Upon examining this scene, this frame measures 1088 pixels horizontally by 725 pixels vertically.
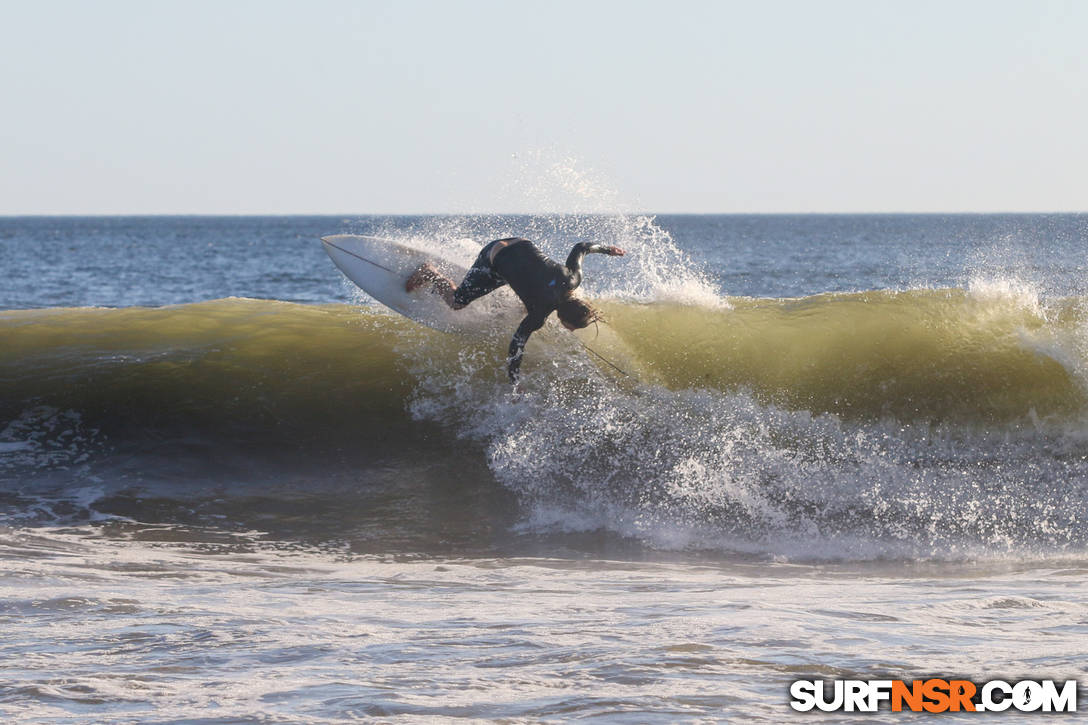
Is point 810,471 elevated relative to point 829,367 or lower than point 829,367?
lower

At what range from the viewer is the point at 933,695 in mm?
4281

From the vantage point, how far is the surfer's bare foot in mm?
10414

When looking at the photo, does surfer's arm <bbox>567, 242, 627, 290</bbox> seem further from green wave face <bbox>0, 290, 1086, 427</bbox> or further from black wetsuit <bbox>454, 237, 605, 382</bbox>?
green wave face <bbox>0, 290, 1086, 427</bbox>

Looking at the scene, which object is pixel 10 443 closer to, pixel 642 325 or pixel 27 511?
pixel 27 511

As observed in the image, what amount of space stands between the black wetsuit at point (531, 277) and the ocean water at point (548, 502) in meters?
0.55

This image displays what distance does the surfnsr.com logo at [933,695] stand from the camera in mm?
4184

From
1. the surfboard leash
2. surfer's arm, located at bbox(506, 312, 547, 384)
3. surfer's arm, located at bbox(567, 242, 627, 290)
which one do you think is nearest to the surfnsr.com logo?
surfer's arm, located at bbox(506, 312, 547, 384)

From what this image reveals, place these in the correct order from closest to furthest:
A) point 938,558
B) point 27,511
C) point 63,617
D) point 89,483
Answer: point 63,617, point 938,558, point 27,511, point 89,483

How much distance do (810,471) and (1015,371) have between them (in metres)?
2.55

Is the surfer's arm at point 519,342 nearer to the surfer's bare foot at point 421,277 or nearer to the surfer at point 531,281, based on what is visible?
the surfer at point 531,281

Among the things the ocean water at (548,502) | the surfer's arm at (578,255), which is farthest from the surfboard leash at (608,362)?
the surfer's arm at (578,255)

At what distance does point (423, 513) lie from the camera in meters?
8.53

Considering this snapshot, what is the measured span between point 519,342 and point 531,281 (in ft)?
1.92

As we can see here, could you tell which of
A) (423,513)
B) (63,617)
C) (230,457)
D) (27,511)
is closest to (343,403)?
(230,457)
